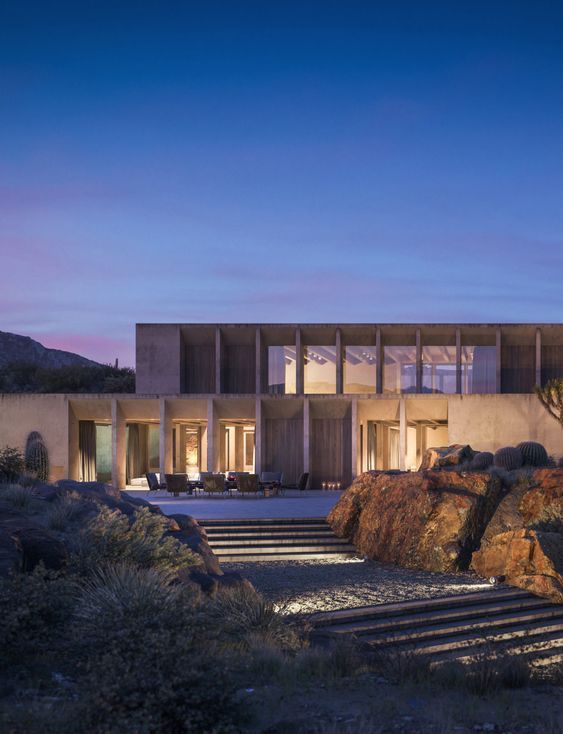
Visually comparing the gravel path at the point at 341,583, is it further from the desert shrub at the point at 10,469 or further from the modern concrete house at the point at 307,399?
the modern concrete house at the point at 307,399

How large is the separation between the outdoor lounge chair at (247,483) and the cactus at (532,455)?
7641mm

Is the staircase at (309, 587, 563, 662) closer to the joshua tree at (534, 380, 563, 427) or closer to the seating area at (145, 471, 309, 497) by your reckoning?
the seating area at (145, 471, 309, 497)

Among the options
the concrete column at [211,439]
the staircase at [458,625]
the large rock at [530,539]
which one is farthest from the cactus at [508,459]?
the concrete column at [211,439]

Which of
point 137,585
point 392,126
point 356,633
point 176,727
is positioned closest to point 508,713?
point 176,727

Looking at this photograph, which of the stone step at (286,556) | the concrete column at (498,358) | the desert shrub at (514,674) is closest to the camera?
the desert shrub at (514,674)

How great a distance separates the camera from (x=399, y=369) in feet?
87.8

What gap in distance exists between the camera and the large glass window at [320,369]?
2661cm

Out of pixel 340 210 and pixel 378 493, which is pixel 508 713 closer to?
pixel 378 493

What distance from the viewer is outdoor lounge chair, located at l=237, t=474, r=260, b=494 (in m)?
20.2

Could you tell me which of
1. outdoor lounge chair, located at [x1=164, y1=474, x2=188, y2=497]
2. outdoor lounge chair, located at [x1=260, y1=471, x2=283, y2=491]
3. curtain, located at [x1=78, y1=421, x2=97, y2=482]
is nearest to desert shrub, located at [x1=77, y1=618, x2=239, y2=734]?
outdoor lounge chair, located at [x1=164, y1=474, x2=188, y2=497]

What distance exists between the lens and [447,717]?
4.53 meters

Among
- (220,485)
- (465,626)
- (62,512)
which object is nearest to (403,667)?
(465,626)

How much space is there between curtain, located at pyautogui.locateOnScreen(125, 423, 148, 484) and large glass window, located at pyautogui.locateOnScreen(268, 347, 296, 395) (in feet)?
19.2

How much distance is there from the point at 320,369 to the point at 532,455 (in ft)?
39.2
